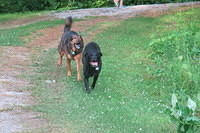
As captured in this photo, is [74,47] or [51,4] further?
[51,4]

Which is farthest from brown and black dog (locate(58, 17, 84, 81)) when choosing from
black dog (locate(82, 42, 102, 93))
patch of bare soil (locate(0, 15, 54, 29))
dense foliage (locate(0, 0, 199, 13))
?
dense foliage (locate(0, 0, 199, 13))

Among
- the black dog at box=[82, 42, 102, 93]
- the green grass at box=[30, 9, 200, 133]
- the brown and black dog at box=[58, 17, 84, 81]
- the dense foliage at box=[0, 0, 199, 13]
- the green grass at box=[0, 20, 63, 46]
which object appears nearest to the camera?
the green grass at box=[30, 9, 200, 133]

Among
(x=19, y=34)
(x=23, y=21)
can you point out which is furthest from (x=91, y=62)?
(x=23, y=21)

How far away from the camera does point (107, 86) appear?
9891 millimetres

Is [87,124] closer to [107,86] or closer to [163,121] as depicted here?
[163,121]

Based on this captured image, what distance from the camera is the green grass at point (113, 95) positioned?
7367 mm

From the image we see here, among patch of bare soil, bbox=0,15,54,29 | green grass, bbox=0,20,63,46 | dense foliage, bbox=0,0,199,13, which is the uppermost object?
green grass, bbox=0,20,63,46

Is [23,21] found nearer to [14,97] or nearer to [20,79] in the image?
[20,79]

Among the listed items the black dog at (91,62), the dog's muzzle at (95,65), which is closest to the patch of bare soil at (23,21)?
the black dog at (91,62)

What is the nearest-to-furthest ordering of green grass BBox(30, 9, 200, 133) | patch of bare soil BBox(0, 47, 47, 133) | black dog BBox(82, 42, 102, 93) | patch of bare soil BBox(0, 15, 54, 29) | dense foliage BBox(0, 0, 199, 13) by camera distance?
patch of bare soil BBox(0, 47, 47, 133) < green grass BBox(30, 9, 200, 133) < black dog BBox(82, 42, 102, 93) < patch of bare soil BBox(0, 15, 54, 29) < dense foliage BBox(0, 0, 199, 13)

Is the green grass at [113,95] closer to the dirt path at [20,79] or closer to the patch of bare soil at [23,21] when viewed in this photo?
the dirt path at [20,79]

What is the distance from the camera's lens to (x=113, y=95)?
9.18 m

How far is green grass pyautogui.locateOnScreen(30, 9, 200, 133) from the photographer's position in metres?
7.37

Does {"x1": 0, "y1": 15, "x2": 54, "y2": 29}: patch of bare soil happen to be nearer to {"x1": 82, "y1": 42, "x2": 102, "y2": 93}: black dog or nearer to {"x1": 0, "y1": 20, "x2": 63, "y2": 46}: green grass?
{"x1": 0, "y1": 20, "x2": 63, "y2": 46}: green grass
